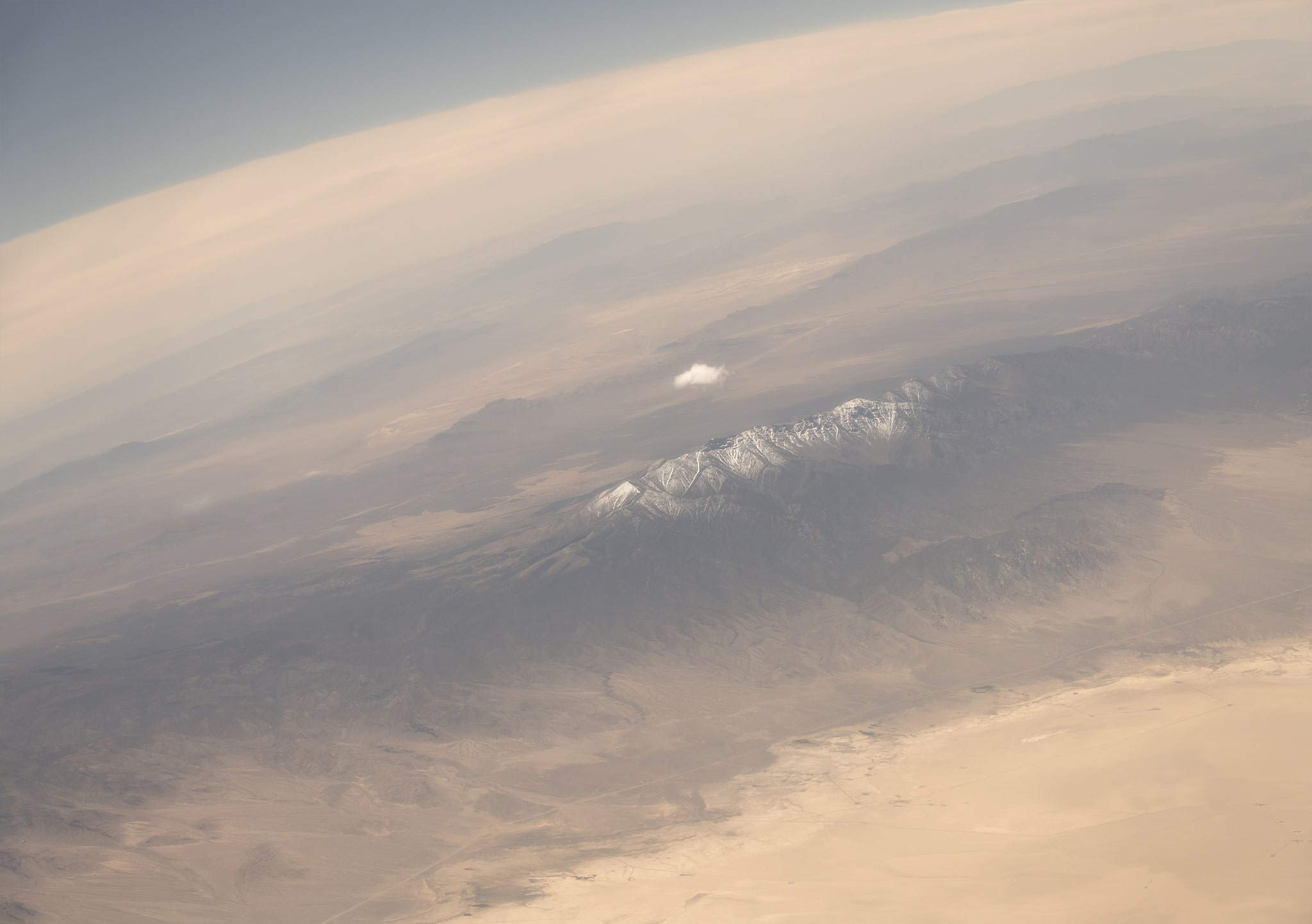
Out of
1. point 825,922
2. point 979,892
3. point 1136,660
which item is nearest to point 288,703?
point 825,922

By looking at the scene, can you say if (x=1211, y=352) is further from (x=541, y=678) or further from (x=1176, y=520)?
(x=541, y=678)

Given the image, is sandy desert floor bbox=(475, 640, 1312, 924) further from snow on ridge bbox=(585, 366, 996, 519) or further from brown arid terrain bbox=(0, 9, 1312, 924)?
snow on ridge bbox=(585, 366, 996, 519)

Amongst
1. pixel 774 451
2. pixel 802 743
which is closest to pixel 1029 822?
pixel 802 743

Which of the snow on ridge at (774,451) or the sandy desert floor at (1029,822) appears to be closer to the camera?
the sandy desert floor at (1029,822)

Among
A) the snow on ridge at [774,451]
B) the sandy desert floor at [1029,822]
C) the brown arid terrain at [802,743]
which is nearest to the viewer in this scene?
the sandy desert floor at [1029,822]

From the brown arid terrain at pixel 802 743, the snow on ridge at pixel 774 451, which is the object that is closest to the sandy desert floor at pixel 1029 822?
the brown arid terrain at pixel 802 743

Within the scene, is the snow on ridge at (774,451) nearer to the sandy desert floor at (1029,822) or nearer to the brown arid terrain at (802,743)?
the brown arid terrain at (802,743)

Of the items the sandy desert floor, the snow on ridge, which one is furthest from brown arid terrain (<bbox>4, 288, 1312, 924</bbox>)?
the snow on ridge

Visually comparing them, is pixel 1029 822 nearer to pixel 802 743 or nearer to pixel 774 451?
pixel 802 743
